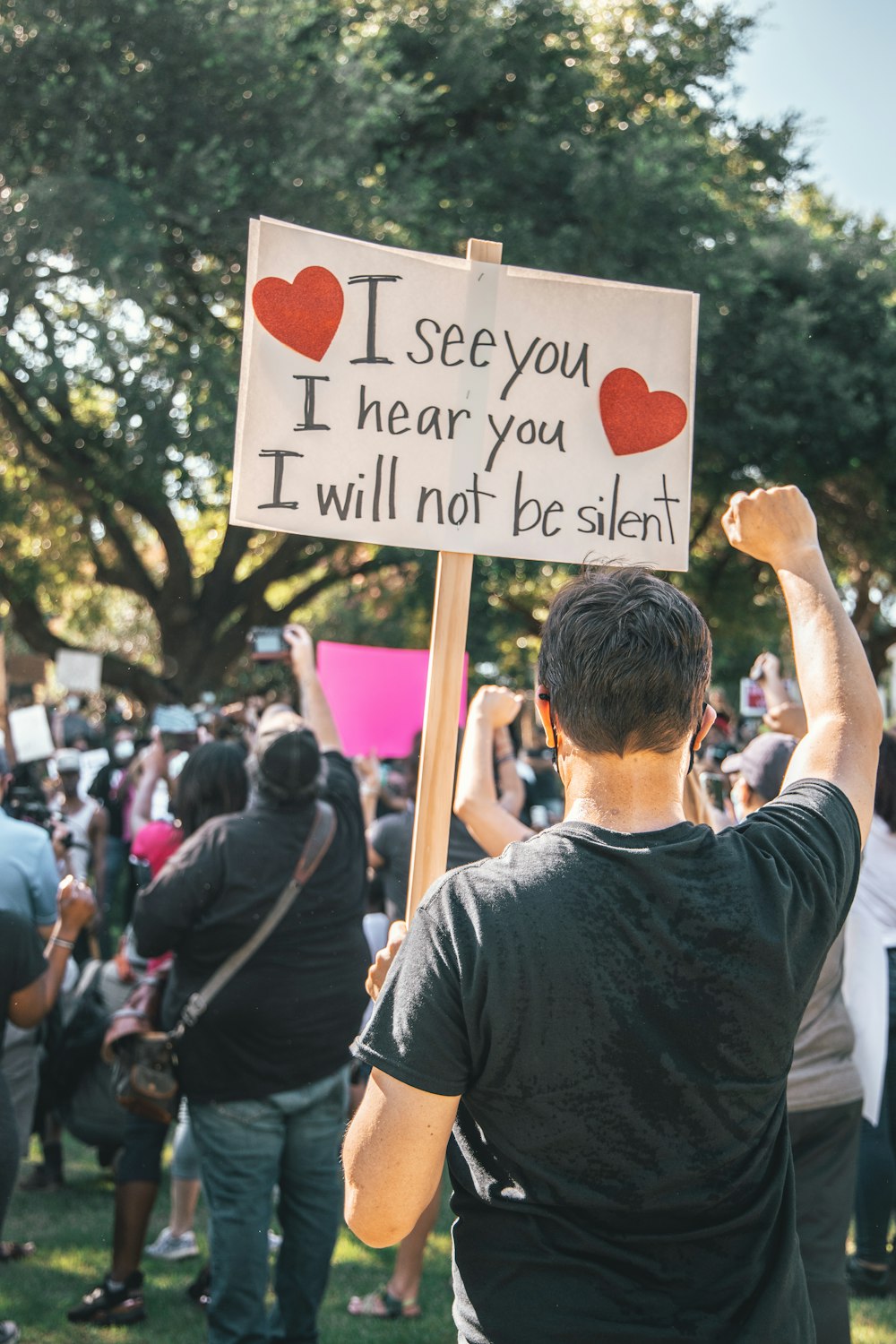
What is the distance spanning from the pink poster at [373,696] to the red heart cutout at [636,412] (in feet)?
12.1

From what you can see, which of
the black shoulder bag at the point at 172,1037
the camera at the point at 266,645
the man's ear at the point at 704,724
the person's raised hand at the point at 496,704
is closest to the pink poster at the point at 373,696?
the camera at the point at 266,645

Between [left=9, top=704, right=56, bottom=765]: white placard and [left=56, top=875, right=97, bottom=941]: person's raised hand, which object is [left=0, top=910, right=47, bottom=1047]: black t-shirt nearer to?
[left=56, top=875, right=97, bottom=941]: person's raised hand

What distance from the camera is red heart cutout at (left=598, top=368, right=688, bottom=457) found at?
233cm

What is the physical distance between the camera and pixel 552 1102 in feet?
5.04

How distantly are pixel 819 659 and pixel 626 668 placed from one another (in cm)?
42

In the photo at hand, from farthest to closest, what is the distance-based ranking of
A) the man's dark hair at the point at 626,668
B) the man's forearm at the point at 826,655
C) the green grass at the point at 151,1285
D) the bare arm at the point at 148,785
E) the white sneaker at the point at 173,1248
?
the bare arm at the point at 148,785, the white sneaker at the point at 173,1248, the green grass at the point at 151,1285, the man's forearm at the point at 826,655, the man's dark hair at the point at 626,668

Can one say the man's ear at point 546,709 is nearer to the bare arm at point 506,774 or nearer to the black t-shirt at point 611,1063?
the black t-shirt at point 611,1063

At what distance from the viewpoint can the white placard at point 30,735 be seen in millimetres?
6391

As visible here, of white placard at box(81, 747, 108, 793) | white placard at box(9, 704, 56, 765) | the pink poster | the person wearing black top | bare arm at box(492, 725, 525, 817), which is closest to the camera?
the person wearing black top

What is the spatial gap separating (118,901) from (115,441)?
547cm

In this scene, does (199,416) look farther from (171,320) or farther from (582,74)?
(582,74)

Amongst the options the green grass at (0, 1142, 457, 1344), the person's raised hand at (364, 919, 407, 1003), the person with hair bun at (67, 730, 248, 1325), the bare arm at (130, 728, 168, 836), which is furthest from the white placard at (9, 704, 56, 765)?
the person's raised hand at (364, 919, 407, 1003)

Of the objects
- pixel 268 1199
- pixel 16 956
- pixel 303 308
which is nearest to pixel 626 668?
pixel 303 308

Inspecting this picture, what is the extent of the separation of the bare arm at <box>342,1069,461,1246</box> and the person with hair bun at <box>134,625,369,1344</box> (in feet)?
6.66
